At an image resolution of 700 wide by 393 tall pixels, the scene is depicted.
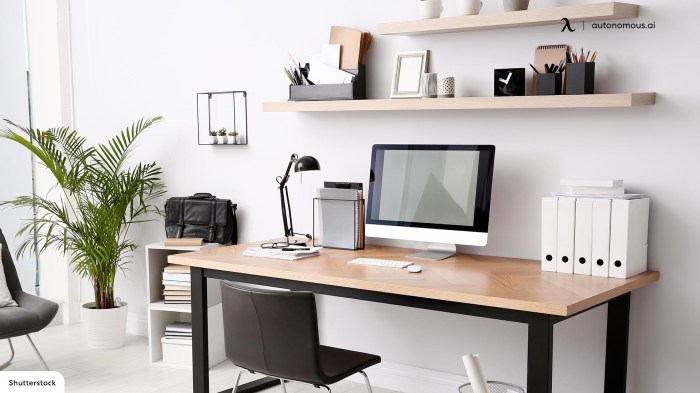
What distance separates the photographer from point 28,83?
5309 mm

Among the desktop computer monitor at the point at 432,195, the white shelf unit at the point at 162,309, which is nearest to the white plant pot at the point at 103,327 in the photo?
the white shelf unit at the point at 162,309

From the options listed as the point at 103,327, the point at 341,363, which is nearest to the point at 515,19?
the point at 341,363

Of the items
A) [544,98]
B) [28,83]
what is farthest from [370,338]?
[28,83]

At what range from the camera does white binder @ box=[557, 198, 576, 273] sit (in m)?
3.10

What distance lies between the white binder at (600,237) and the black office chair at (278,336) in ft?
3.11

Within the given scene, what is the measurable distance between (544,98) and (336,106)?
3.35 feet

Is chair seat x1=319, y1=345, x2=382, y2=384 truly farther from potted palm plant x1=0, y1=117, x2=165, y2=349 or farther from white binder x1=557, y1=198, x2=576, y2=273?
potted palm plant x1=0, y1=117, x2=165, y2=349

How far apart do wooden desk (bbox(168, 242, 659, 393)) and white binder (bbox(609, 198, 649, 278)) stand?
49 millimetres

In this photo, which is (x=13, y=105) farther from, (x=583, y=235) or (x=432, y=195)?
(x=583, y=235)

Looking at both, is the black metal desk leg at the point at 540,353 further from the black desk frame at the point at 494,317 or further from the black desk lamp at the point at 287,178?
the black desk lamp at the point at 287,178

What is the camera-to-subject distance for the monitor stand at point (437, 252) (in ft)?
11.5

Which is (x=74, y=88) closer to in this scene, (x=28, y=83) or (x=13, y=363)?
(x=28, y=83)

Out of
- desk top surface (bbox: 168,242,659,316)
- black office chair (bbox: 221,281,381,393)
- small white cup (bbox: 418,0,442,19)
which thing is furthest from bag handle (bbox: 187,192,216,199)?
small white cup (bbox: 418,0,442,19)

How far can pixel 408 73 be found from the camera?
12.1 ft
